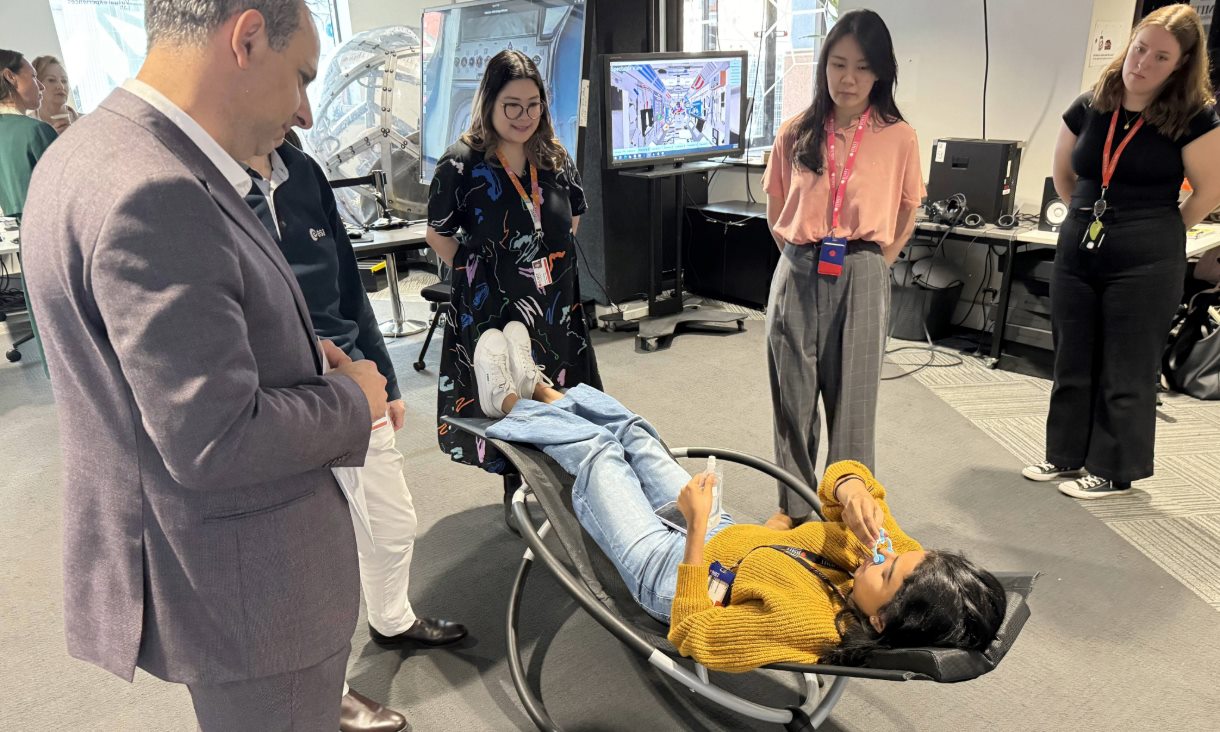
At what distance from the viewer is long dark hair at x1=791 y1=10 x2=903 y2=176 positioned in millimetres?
2045

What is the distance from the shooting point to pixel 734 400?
3.64 m

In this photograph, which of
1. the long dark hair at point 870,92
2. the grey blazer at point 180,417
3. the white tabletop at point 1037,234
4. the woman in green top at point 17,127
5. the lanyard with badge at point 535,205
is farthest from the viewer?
the woman in green top at point 17,127

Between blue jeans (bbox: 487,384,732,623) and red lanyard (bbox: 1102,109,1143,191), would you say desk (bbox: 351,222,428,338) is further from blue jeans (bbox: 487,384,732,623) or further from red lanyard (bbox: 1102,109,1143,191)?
red lanyard (bbox: 1102,109,1143,191)

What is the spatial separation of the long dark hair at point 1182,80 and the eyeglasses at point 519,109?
1862mm

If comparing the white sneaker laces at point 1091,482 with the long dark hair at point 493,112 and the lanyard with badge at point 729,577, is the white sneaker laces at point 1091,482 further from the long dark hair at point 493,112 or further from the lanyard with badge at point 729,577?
Result: the long dark hair at point 493,112

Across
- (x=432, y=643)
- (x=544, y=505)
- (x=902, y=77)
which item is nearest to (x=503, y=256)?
(x=544, y=505)

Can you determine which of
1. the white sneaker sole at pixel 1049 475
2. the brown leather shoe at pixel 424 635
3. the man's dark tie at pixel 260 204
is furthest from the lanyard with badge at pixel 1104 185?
the man's dark tie at pixel 260 204

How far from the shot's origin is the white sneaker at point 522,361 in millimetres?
2281

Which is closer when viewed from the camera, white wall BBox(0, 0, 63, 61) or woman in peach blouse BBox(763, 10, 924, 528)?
woman in peach blouse BBox(763, 10, 924, 528)

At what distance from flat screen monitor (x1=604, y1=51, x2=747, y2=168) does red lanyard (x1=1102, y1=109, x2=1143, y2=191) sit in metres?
2.23

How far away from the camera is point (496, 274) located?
7.60 feet

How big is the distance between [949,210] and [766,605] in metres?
3.28

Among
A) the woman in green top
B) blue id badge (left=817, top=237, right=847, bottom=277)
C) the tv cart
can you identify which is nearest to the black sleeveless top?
blue id badge (left=817, top=237, right=847, bottom=277)

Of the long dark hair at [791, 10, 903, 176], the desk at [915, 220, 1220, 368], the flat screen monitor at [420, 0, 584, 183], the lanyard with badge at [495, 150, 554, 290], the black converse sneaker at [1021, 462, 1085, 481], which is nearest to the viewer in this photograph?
the long dark hair at [791, 10, 903, 176]
